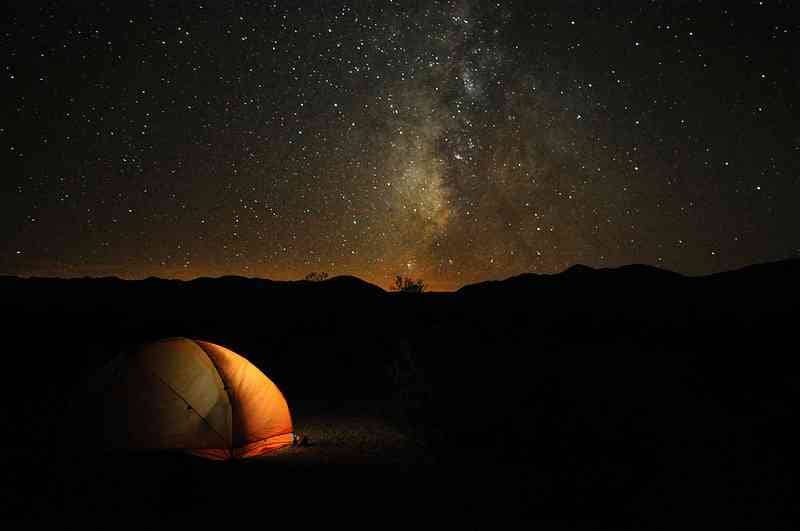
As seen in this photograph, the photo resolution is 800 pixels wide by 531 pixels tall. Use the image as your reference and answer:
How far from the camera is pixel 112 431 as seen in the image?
7980mm

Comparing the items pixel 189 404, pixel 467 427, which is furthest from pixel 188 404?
pixel 467 427

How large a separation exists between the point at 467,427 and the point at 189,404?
5461mm

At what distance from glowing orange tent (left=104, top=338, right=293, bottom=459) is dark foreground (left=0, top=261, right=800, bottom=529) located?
39cm

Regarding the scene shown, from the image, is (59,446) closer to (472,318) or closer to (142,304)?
(472,318)

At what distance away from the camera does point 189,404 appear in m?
8.34

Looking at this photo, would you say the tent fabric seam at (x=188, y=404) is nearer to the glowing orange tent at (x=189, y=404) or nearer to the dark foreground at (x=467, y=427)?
the glowing orange tent at (x=189, y=404)

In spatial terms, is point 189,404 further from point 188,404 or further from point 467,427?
point 467,427

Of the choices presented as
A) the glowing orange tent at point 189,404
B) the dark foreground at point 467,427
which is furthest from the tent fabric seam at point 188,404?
the dark foreground at point 467,427

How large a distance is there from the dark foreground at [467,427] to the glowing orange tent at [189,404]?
15.2 inches

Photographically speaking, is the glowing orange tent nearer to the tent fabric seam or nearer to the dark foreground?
the tent fabric seam

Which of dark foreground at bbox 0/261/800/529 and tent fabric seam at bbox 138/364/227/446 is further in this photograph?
tent fabric seam at bbox 138/364/227/446

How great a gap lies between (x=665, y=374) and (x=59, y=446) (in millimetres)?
14203

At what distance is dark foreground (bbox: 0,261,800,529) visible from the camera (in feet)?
21.1

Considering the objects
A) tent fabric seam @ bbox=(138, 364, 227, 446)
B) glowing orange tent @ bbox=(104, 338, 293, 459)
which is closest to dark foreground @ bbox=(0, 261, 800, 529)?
glowing orange tent @ bbox=(104, 338, 293, 459)
